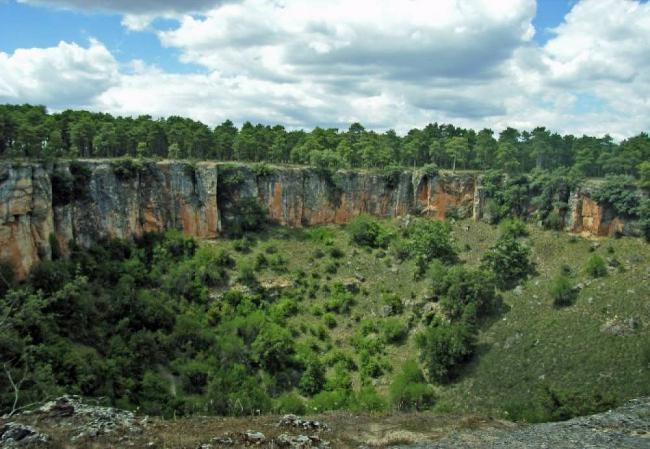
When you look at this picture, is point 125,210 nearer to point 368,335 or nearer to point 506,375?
point 368,335

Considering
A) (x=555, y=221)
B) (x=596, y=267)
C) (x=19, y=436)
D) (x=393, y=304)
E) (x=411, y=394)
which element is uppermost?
(x=555, y=221)

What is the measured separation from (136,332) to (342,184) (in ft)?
117

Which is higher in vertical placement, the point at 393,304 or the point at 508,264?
the point at 508,264

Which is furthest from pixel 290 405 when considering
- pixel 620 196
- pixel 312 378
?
pixel 620 196

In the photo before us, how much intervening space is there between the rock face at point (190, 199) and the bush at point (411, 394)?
27406 millimetres

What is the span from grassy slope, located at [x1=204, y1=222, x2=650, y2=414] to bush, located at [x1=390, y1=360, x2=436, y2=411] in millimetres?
1193

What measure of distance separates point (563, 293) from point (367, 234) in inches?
966

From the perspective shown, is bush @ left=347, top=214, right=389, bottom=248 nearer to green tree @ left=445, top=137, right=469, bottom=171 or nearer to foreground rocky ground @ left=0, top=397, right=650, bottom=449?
green tree @ left=445, top=137, right=469, bottom=171

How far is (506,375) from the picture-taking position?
41844 millimetres

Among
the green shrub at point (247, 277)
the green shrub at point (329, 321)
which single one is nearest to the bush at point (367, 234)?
the green shrub at point (329, 321)

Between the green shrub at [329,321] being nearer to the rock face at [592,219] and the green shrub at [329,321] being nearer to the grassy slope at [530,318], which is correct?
the grassy slope at [530,318]

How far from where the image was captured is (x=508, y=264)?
53625 millimetres

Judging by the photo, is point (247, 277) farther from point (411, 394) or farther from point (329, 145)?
point (329, 145)

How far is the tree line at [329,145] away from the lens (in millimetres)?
66750
